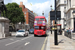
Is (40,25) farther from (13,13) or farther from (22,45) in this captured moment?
(13,13)

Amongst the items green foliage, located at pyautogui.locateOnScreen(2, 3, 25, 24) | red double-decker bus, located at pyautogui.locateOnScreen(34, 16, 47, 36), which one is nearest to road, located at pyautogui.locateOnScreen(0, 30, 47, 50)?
red double-decker bus, located at pyautogui.locateOnScreen(34, 16, 47, 36)

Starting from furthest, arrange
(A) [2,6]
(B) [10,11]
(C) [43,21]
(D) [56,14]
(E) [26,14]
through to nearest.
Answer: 1. (E) [26,14]
2. (B) [10,11]
3. (C) [43,21]
4. (A) [2,6]
5. (D) [56,14]

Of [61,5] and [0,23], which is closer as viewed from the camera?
[0,23]

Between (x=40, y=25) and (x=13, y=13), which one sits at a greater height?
(x=13, y=13)

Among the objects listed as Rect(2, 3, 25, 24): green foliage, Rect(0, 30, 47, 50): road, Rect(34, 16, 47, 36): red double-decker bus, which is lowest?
Rect(0, 30, 47, 50): road

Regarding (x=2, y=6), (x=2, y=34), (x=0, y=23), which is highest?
(x=2, y=6)

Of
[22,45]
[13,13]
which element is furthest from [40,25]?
[13,13]

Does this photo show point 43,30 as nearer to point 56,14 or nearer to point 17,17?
point 56,14

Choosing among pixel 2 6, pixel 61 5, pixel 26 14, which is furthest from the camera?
pixel 26 14

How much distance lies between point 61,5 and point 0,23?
42.6m

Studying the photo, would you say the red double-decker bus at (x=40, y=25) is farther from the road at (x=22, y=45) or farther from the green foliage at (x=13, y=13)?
the green foliage at (x=13, y=13)

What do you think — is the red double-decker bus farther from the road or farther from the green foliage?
the green foliage

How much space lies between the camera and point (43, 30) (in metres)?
25.2

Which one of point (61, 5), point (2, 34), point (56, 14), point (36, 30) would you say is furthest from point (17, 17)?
point (56, 14)
